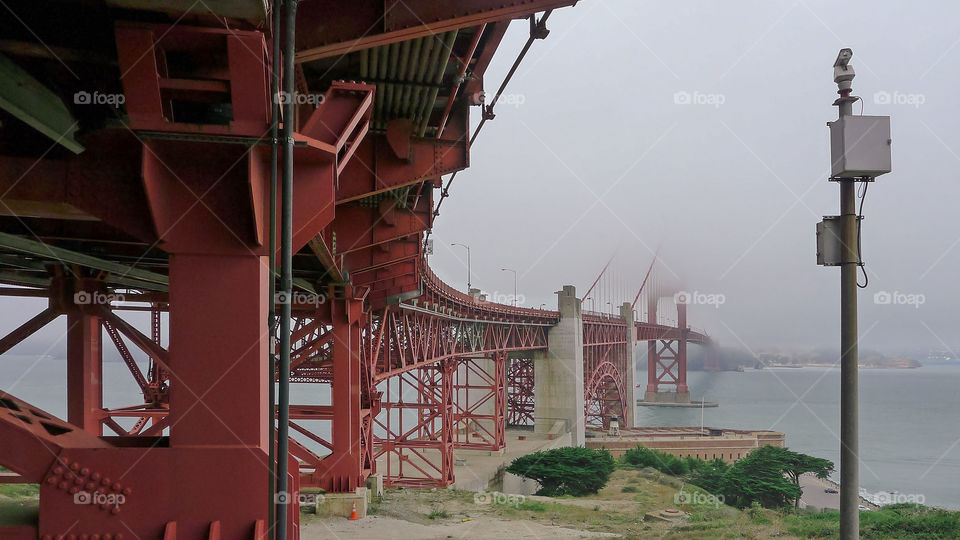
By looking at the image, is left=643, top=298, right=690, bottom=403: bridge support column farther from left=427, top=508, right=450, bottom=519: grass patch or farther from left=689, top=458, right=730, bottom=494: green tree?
left=427, top=508, right=450, bottom=519: grass patch

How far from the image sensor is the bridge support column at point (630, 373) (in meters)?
76.1

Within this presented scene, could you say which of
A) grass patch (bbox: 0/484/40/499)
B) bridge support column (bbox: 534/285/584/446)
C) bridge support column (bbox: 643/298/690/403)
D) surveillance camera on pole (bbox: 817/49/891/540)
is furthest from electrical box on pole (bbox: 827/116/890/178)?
bridge support column (bbox: 643/298/690/403)

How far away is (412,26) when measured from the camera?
15.6ft

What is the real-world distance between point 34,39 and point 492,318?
3727 cm

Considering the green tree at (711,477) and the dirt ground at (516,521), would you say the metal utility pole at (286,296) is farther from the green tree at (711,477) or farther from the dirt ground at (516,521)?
the green tree at (711,477)

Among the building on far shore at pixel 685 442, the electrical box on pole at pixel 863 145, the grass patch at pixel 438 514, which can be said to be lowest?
the building on far shore at pixel 685 442

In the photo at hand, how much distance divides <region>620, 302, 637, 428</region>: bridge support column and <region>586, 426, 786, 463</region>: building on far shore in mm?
14481

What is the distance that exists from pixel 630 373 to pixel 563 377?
26999 mm

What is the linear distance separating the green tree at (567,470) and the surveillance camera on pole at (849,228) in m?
28.5

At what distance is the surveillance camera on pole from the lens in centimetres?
471

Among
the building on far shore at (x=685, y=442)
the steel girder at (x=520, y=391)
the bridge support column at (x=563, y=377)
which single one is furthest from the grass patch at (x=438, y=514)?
the steel girder at (x=520, y=391)

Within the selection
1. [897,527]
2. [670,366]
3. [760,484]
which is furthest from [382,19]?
[670,366]

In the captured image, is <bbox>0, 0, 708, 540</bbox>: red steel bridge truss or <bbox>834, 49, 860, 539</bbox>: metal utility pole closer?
<bbox>0, 0, 708, 540</bbox>: red steel bridge truss

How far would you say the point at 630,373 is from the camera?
255 ft
